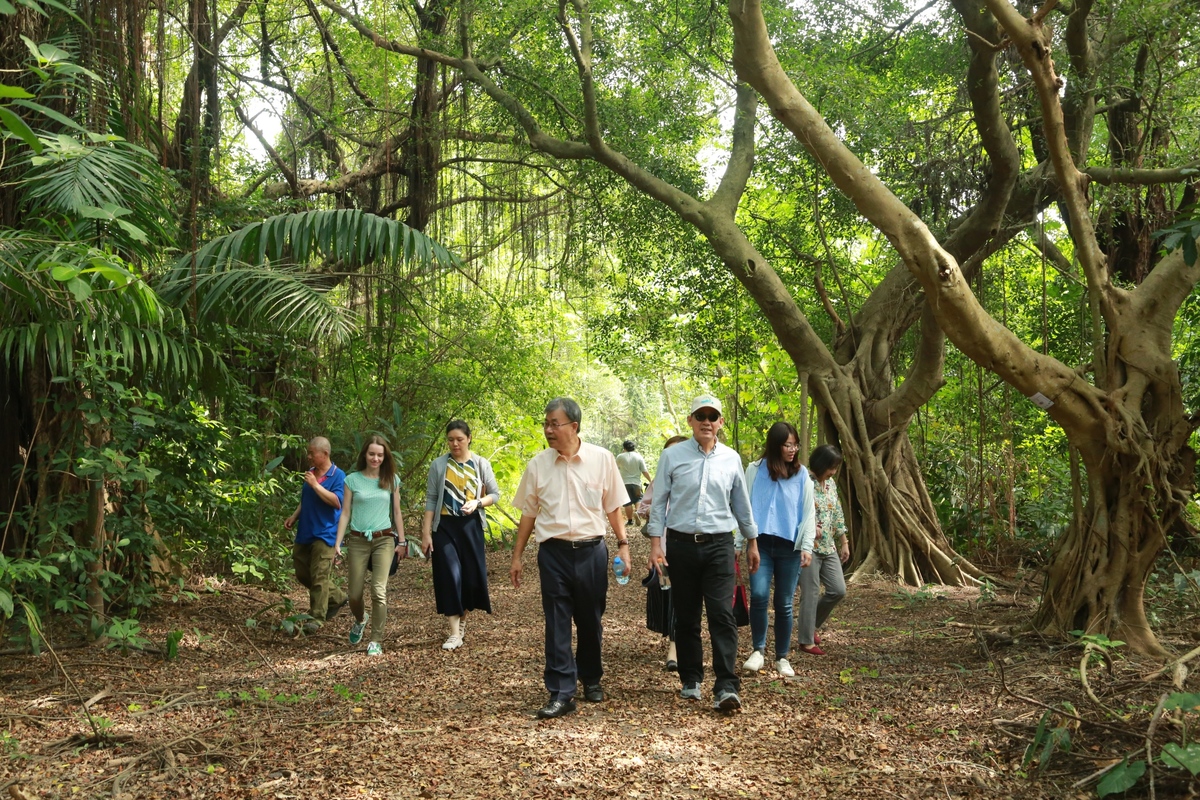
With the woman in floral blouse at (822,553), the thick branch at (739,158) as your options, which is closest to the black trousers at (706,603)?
the woman in floral blouse at (822,553)

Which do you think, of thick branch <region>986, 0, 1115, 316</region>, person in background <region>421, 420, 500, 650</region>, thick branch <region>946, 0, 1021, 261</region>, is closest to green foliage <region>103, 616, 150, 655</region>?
person in background <region>421, 420, 500, 650</region>

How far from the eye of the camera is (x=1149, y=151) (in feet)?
31.5

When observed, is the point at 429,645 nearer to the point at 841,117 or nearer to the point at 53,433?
the point at 53,433

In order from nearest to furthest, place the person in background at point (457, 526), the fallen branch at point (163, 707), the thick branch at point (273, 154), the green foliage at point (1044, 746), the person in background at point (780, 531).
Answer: the green foliage at point (1044, 746) → the fallen branch at point (163, 707) → the person in background at point (780, 531) → the person in background at point (457, 526) → the thick branch at point (273, 154)

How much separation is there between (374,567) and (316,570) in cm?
79

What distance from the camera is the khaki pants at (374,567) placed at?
23.4 feet

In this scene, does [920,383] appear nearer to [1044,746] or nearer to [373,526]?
[373,526]

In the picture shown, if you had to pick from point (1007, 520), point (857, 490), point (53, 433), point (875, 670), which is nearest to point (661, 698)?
point (875, 670)

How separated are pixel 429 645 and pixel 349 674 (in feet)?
3.35

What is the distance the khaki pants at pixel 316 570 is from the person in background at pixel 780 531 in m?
3.27

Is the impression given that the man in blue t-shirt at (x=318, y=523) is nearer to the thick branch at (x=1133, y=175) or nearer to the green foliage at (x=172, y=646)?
the green foliage at (x=172, y=646)

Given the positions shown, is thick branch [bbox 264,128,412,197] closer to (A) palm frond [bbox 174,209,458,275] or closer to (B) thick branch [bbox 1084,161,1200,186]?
(A) palm frond [bbox 174,209,458,275]

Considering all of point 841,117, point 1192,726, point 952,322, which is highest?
point 841,117

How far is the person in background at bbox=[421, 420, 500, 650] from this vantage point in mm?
7082
